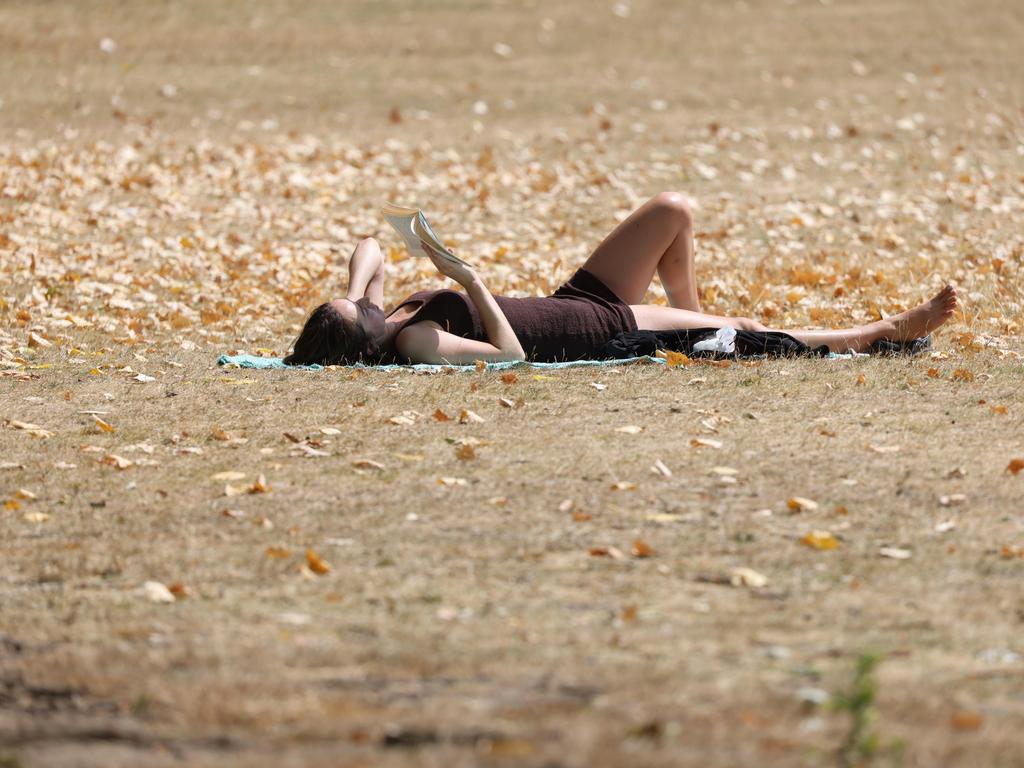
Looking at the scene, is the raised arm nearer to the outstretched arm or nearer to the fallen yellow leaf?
the outstretched arm

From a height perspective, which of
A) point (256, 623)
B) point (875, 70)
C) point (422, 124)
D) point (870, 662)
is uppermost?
point (875, 70)

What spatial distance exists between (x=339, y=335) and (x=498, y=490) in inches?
77.3

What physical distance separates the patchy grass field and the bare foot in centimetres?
17

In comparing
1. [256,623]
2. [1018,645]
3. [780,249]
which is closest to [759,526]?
[1018,645]

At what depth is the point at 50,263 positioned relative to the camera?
852cm

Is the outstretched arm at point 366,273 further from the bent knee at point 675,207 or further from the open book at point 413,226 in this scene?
the bent knee at point 675,207

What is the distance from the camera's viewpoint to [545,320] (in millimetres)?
6105

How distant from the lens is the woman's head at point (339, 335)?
588 cm

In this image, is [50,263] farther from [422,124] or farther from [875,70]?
[875,70]

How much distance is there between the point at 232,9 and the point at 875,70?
863cm

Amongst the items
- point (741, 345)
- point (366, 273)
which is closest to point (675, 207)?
point (741, 345)

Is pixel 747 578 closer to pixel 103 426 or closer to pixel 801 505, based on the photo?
pixel 801 505

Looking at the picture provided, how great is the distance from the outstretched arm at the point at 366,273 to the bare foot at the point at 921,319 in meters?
2.37

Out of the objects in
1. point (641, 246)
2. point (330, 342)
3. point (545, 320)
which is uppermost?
point (641, 246)
